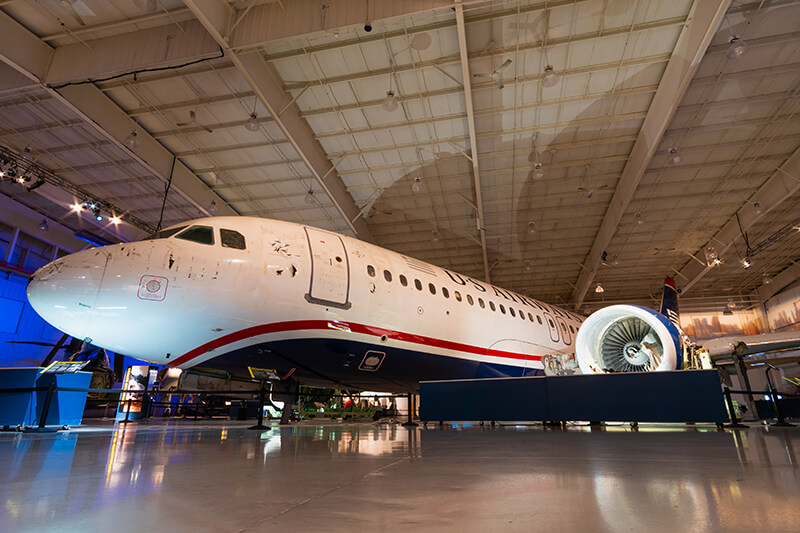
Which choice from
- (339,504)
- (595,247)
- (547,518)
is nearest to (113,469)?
(339,504)

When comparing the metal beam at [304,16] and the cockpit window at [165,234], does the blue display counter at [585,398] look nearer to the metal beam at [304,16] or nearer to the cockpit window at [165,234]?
the cockpit window at [165,234]

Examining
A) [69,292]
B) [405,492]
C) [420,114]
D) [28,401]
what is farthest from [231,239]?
[420,114]

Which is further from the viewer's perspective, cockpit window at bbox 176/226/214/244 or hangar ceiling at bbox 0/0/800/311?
hangar ceiling at bbox 0/0/800/311

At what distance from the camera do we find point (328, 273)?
689 cm

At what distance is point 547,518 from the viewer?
4.89 feet

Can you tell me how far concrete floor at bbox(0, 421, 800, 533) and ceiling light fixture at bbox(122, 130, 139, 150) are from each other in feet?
41.5

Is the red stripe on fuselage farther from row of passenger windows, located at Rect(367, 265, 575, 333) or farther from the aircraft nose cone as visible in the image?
the aircraft nose cone

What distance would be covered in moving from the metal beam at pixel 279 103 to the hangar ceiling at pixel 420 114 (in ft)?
0.23

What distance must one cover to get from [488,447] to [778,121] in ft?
51.2

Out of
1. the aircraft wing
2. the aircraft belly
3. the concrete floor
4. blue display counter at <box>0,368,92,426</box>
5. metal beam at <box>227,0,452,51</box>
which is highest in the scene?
metal beam at <box>227,0,452,51</box>

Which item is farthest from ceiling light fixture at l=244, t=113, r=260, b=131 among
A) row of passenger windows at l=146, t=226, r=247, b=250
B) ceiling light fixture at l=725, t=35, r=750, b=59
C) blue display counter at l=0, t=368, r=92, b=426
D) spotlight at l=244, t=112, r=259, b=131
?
ceiling light fixture at l=725, t=35, r=750, b=59

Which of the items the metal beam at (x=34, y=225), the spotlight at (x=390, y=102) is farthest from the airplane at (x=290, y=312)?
the metal beam at (x=34, y=225)

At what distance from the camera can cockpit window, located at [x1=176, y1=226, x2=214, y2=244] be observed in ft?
20.4

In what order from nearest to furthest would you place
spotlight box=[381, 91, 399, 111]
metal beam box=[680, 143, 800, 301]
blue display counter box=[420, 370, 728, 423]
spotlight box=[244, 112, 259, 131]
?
blue display counter box=[420, 370, 728, 423] → spotlight box=[381, 91, 399, 111] → spotlight box=[244, 112, 259, 131] → metal beam box=[680, 143, 800, 301]
